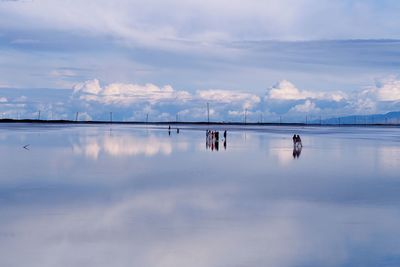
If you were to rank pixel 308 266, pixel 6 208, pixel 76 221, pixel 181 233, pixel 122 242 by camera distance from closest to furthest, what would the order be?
pixel 308 266 → pixel 122 242 → pixel 181 233 → pixel 76 221 → pixel 6 208

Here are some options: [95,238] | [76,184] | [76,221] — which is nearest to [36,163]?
[76,184]

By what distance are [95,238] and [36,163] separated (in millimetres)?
21724

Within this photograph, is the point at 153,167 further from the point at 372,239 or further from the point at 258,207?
the point at 372,239

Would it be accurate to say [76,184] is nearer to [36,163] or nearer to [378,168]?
[36,163]

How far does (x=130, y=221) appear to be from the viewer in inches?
640

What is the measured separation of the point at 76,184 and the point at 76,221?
8.70 metres

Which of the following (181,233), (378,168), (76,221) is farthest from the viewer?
(378,168)

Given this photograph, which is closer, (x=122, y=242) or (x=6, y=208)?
(x=122, y=242)

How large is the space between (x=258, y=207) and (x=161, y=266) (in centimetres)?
738

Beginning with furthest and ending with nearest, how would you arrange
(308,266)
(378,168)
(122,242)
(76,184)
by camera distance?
(378,168) → (76,184) → (122,242) → (308,266)

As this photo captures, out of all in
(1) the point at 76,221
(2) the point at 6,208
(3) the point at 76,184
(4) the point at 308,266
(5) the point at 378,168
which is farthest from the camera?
(5) the point at 378,168

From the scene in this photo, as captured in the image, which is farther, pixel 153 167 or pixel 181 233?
pixel 153 167

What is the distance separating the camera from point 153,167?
3344 centimetres

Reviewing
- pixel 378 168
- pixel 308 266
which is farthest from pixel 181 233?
pixel 378 168
